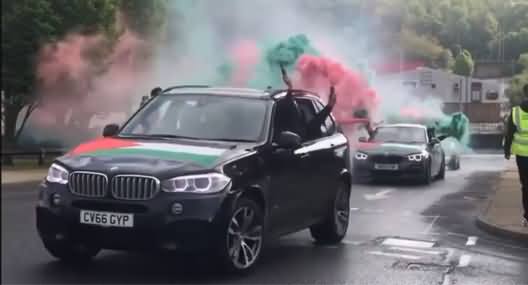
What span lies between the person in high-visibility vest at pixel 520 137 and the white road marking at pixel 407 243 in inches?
55.3

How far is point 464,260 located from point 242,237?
2.43 meters

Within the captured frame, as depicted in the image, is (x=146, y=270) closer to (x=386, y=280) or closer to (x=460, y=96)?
(x=386, y=280)

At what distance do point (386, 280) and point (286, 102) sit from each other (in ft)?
6.42

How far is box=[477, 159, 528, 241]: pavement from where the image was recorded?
31.2ft

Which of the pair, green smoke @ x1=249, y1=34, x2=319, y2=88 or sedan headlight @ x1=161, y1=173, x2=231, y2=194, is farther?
green smoke @ x1=249, y1=34, x2=319, y2=88

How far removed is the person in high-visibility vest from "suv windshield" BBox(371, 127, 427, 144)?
867 centimetres

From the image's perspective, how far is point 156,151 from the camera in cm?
647

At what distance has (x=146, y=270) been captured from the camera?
662 centimetres

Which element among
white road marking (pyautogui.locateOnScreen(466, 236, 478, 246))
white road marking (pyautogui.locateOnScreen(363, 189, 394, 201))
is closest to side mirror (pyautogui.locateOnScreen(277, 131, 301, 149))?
white road marking (pyautogui.locateOnScreen(466, 236, 478, 246))

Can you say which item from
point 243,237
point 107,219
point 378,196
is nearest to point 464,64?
point 378,196

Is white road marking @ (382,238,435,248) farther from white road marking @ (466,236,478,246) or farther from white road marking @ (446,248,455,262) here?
white road marking @ (466,236,478,246)

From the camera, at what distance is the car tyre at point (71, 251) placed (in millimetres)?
6434

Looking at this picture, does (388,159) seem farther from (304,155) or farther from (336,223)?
(304,155)

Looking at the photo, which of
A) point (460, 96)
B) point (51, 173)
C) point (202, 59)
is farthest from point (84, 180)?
point (460, 96)
